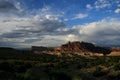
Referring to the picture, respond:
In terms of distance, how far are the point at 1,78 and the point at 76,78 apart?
810cm

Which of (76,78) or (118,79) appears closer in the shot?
(76,78)

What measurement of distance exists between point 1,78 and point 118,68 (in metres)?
26.5

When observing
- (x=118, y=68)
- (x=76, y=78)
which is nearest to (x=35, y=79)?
(x=76, y=78)

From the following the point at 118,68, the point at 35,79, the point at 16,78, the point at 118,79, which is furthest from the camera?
the point at 118,68

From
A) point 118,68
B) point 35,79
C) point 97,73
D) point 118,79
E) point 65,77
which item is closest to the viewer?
point 35,79

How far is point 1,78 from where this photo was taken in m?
26.6

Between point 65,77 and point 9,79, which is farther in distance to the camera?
point 65,77

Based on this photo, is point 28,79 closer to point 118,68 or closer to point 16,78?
point 16,78

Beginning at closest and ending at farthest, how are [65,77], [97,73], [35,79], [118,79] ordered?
1. [35,79]
2. [65,77]
3. [118,79]
4. [97,73]

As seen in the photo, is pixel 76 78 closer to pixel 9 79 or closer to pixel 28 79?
pixel 28 79

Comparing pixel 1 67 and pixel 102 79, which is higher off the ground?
pixel 1 67

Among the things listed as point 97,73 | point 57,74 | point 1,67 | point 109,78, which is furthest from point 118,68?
point 1,67

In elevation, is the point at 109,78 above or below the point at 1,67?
below

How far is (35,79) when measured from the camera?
82.3 feet
